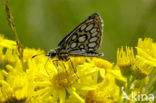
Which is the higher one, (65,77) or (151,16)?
(151,16)

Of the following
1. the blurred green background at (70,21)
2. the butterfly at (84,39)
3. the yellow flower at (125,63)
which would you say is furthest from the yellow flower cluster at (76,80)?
the blurred green background at (70,21)

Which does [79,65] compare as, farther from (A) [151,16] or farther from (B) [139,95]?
(A) [151,16]

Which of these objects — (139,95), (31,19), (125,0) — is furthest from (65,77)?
(125,0)

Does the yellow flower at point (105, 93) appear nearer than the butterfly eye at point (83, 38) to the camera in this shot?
Yes

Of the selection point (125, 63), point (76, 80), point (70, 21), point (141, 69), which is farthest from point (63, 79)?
point (70, 21)

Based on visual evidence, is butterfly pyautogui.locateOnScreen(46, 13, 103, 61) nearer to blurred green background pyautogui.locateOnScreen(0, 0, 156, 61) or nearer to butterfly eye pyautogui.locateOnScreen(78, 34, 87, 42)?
butterfly eye pyautogui.locateOnScreen(78, 34, 87, 42)

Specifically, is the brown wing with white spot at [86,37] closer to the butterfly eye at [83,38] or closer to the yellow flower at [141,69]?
the butterfly eye at [83,38]

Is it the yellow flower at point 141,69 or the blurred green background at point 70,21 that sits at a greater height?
the blurred green background at point 70,21
